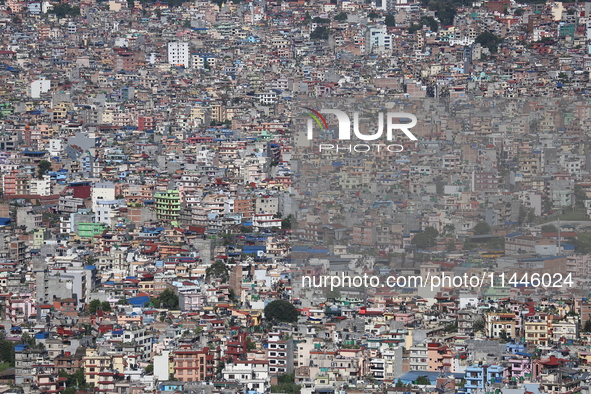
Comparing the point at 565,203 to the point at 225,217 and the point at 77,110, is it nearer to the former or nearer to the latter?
the point at 225,217

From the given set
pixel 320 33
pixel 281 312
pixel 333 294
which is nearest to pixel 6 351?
pixel 281 312

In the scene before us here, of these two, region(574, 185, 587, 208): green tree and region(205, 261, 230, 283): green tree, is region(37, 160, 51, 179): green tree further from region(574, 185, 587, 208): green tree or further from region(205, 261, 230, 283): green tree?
region(574, 185, 587, 208): green tree

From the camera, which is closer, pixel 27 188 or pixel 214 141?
pixel 27 188

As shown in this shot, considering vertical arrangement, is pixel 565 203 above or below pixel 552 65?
below

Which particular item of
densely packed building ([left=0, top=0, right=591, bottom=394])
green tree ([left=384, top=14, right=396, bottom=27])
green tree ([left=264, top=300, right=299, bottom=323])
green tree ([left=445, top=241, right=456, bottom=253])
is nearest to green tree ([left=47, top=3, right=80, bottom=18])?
densely packed building ([left=0, top=0, right=591, bottom=394])

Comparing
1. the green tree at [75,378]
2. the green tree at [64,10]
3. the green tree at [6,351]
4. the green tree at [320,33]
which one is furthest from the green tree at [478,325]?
the green tree at [64,10]

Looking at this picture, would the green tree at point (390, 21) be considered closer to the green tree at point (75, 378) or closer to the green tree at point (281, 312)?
the green tree at point (281, 312)

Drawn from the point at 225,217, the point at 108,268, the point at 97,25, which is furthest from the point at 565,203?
the point at 97,25

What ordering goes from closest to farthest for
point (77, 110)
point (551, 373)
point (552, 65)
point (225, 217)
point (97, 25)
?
point (551, 373) → point (225, 217) → point (77, 110) → point (552, 65) → point (97, 25)
